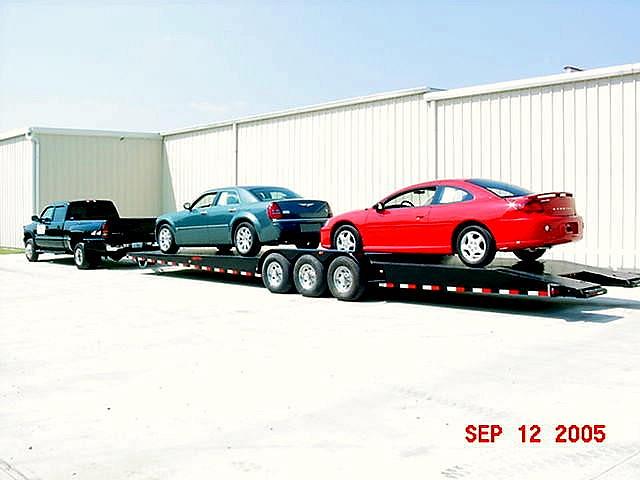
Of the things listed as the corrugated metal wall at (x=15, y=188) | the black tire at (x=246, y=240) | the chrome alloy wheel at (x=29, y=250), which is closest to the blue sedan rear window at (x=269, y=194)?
the black tire at (x=246, y=240)

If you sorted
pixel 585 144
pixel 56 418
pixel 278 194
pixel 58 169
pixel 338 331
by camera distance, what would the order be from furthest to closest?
pixel 58 169, pixel 585 144, pixel 278 194, pixel 338 331, pixel 56 418

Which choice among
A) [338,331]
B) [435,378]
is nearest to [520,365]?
[435,378]

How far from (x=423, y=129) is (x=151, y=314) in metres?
10.0

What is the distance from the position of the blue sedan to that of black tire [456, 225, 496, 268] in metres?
3.65

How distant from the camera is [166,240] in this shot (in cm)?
1638

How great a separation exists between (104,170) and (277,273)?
1629 cm

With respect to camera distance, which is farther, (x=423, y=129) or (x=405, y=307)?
(x=423, y=129)

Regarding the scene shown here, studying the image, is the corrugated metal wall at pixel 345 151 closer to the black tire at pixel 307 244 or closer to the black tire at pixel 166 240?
the black tire at pixel 307 244

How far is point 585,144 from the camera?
625 inches

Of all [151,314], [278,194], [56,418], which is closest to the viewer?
[56,418]

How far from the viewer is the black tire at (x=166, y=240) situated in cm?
1622

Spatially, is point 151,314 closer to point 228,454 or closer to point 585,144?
point 228,454

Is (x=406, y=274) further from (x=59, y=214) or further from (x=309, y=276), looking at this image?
(x=59, y=214)

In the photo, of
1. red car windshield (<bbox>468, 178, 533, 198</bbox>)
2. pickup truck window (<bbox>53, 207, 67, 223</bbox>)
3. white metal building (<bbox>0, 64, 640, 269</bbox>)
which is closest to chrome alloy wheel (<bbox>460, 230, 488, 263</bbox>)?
red car windshield (<bbox>468, 178, 533, 198</bbox>)
